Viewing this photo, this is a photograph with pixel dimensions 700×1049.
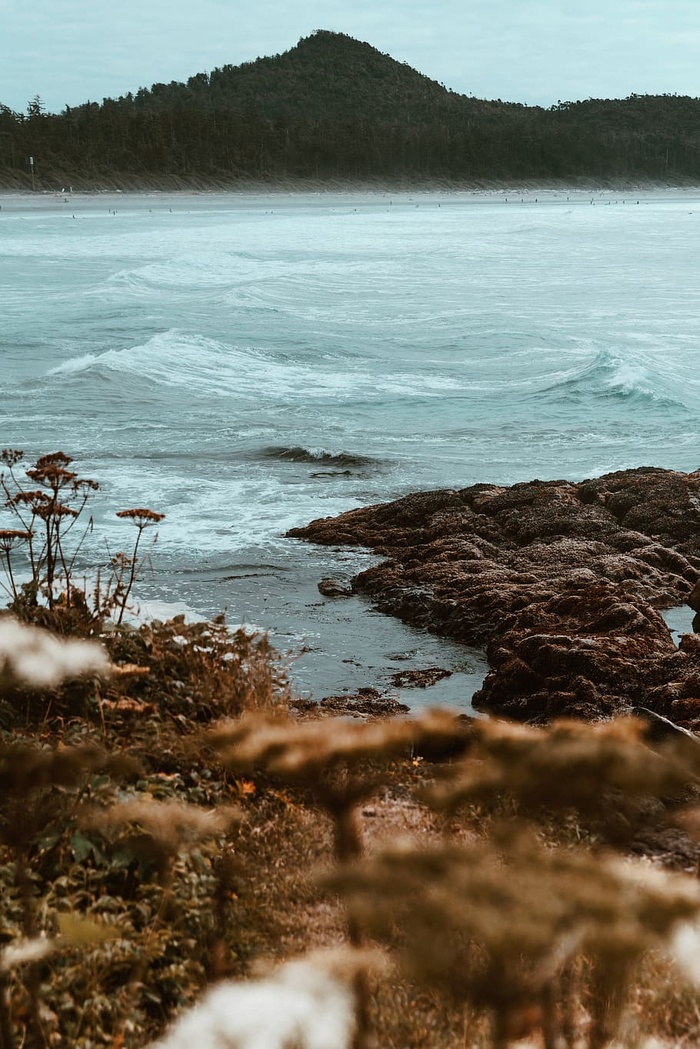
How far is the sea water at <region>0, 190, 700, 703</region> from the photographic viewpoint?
10.5 metres

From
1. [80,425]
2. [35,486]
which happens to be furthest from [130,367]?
[35,486]

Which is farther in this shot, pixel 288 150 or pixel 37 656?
pixel 288 150

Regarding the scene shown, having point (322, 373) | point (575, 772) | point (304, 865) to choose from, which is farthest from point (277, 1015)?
point (322, 373)

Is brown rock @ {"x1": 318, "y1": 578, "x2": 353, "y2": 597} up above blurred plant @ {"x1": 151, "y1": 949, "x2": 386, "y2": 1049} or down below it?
below

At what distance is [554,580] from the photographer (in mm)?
9070

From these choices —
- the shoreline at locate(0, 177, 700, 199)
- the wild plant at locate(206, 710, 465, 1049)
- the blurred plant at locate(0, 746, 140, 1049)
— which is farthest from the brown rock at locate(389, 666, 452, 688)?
the shoreline at locate(0, 177, 700, 199)

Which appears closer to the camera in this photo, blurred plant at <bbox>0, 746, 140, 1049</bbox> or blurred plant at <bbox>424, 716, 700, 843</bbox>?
blurred plant at <bbox>424, 716, 700, 843</bbox>

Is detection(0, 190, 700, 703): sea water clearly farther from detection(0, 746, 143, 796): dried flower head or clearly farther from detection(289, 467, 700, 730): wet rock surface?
detection(0, 746, 143, 796): dried flower head

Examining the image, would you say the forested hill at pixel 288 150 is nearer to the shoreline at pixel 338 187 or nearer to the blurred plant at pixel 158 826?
the shoreline at pixel 338 187

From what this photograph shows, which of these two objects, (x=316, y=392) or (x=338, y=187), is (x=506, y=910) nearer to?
(x=316, y=392)

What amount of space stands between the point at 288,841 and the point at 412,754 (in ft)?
4.16

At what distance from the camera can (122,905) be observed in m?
3.19

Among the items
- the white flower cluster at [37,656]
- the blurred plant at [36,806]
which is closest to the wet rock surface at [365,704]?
the blurred plant at [36,806]

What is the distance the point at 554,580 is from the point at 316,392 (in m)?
13.2
